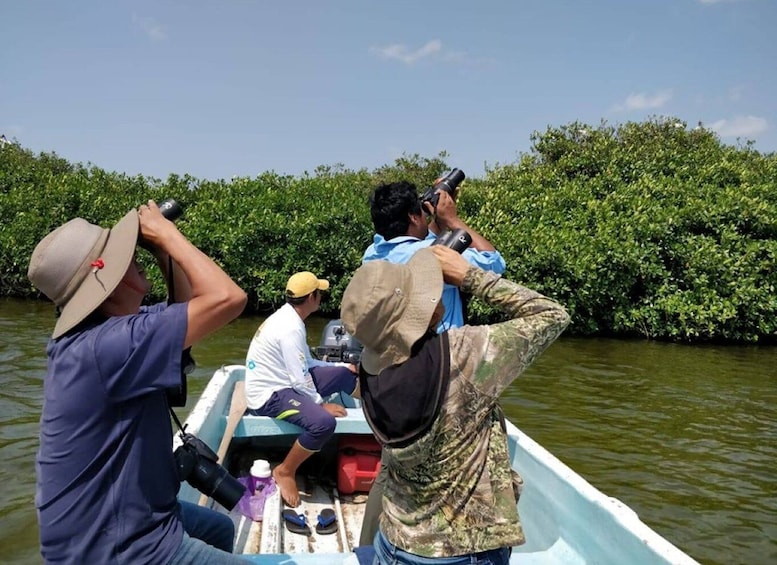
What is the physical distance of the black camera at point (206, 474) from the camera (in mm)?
2426

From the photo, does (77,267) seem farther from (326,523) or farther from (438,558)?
(326,523)

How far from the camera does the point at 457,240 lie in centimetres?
236

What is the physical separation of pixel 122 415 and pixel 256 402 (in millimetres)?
2518

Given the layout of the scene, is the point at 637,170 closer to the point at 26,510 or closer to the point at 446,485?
the point at 26,510

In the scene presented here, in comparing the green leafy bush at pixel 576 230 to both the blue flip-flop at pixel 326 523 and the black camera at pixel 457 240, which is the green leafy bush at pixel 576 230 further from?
the black camera at pixel 457 240

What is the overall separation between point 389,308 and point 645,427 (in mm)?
7247

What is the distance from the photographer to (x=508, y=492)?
1.84 metres

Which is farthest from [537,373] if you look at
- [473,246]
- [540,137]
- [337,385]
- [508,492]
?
[540,137]

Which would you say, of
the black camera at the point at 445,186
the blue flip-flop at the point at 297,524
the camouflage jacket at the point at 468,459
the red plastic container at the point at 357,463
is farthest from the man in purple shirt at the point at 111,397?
the red plastic container at the point at 357,463

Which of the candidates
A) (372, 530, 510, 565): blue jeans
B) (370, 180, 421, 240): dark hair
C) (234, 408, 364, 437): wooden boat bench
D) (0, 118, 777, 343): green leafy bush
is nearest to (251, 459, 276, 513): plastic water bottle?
(234, 408, 364, 437): wooden boat bench

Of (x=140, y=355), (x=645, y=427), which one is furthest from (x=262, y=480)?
(x=645, y=427)

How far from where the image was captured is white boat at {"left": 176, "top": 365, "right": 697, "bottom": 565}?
2.75 meters

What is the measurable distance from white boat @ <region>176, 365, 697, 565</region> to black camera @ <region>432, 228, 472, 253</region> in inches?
43.3

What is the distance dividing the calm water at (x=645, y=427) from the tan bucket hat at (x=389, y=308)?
4.24 meters
